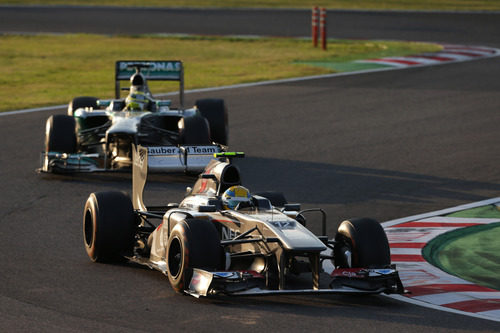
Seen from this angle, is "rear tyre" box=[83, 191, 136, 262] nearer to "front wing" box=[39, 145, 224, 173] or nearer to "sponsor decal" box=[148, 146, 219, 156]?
"front wing" box=[39, 145, 224, 173]

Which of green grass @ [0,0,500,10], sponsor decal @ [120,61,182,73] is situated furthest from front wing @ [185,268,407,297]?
green grass @ [0,0,500,10]

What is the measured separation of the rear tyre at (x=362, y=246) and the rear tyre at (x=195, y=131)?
640cm

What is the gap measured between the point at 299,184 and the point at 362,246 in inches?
218

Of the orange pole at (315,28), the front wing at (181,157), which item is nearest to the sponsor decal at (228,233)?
the front wing at (181,157)

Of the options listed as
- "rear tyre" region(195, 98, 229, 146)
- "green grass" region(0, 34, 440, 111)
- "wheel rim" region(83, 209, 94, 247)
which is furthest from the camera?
"green grass" region(0, 34, 440, 111)

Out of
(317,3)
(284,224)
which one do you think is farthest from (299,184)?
(317,3)

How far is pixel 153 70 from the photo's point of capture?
17688 millimetres

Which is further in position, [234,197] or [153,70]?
[153,70]

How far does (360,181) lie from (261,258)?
5.98m

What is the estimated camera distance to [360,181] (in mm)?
14977

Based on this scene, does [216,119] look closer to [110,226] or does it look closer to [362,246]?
[110,226]

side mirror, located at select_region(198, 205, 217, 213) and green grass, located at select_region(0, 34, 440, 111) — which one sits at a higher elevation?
green grass, located at select_region(0, 34, 440, 111)

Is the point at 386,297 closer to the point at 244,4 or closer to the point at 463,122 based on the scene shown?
the point at 463,122

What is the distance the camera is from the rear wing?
17.6 metres
